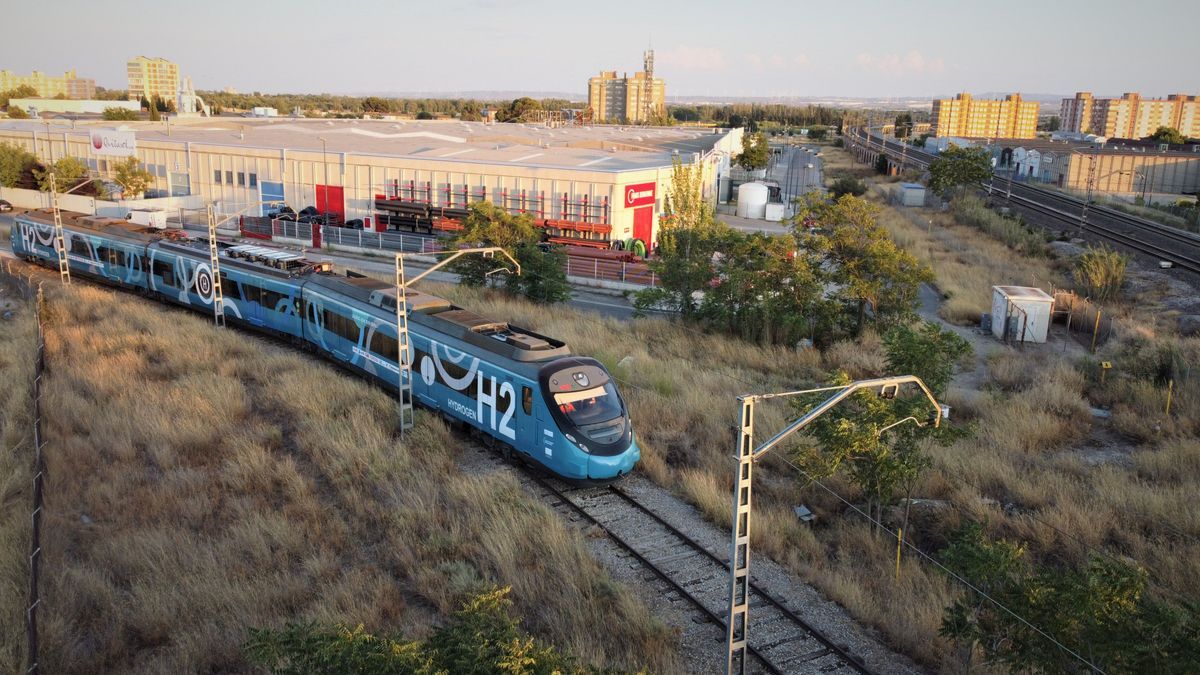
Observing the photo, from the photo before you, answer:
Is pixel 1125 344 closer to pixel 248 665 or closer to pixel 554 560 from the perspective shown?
pixel 554 560

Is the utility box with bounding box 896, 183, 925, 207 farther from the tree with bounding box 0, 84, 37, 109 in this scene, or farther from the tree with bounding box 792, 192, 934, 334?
the tree with bounding box 0, 84, 37, 109

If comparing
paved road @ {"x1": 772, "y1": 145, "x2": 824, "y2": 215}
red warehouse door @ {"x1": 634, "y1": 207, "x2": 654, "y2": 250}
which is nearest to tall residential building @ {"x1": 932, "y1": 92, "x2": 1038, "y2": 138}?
paved road @ {"x1": 772, "y1": 145, "x2": 824, "y2": 215}

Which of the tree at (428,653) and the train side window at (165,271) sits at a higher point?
the tree at (428,653)

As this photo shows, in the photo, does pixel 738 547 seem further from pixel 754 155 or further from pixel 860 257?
pixel 754 155

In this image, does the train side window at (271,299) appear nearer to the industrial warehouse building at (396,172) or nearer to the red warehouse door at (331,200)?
the industrial warehouse building at (396,172)

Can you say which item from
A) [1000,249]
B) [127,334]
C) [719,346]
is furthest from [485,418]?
[1000,249]

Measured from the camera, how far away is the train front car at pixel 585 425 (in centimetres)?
1490

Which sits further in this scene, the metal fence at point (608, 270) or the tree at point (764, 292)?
the metal fence at point (608, 270)

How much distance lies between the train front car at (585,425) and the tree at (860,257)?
41.3 ft

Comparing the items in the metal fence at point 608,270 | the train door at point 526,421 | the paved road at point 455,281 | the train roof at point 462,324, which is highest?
the train roof at point 462,324

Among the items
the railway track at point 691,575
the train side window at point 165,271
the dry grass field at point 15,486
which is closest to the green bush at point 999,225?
the railway track at point 691,575

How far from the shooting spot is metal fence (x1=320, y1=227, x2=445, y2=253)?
4575cm

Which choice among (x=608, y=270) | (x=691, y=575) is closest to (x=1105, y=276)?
(x=608, y=270)

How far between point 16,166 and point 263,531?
6109cm
